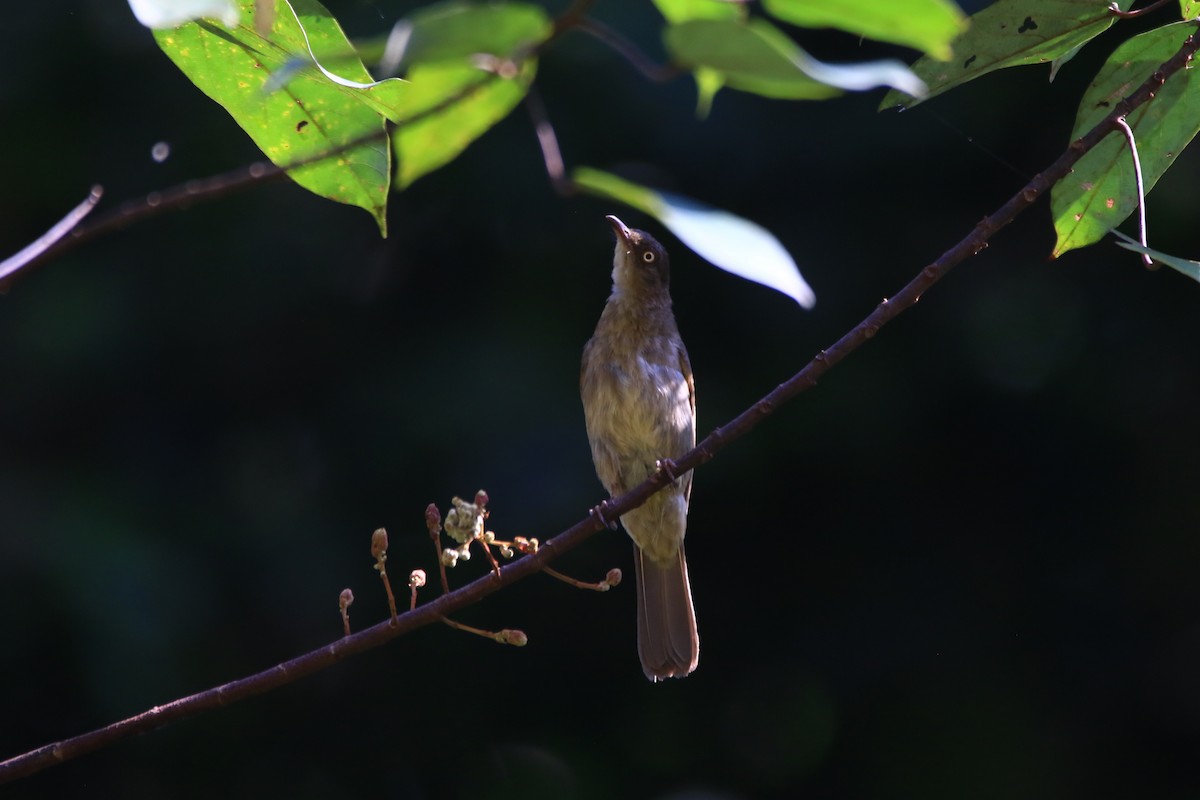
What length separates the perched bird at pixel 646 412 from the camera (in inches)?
180

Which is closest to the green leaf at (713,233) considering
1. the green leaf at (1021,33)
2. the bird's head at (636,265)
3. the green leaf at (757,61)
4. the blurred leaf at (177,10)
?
the green leaf at (757,61)

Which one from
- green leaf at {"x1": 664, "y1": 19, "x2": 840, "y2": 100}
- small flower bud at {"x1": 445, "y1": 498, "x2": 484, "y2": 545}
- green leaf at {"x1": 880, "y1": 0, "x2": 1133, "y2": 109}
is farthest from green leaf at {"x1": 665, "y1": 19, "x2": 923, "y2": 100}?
small flower bud at {"x1": 445, "y1": 498, "x2": 484, "y2": 545}

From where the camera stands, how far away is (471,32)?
3.13ft

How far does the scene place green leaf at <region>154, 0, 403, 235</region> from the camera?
64.2 inches

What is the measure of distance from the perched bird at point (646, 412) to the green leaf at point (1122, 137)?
7.90ft

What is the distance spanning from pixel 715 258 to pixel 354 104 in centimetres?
85

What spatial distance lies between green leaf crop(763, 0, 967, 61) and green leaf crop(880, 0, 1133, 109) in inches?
44.9

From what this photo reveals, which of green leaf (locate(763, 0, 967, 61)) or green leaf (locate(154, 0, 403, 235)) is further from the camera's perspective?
green leaf (locate(154, 0, 403, 235))

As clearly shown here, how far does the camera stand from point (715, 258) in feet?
3.37

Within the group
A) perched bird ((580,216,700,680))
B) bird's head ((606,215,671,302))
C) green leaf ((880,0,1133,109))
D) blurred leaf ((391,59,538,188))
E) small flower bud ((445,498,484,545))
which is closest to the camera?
blurred leaf ((391,59,538,188))

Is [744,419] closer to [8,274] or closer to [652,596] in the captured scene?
[8,274]

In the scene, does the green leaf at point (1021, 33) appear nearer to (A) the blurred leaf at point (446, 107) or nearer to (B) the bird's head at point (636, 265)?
(A) the blurred leaf at point (446, 107)

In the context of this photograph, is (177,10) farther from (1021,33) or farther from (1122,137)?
(1122,137)

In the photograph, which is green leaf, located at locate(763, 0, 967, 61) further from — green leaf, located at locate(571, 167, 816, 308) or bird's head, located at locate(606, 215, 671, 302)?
bird's head, located at locate(606, 215, 671, 302)
